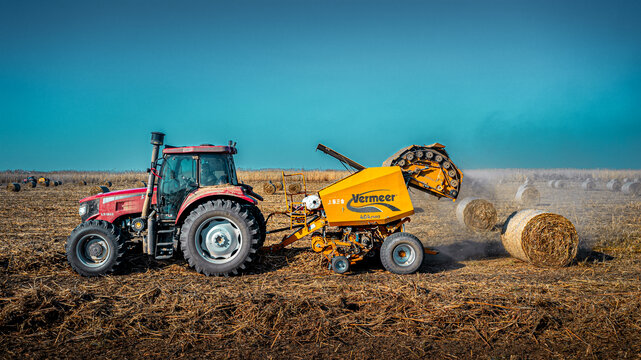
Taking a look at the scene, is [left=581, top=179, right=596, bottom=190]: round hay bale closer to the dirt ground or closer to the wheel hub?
the dirt ground

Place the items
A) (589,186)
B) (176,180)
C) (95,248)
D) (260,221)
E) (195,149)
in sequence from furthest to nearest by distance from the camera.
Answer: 1. (589,186)
2. (260,221)
3. (176,180)
4. (195,149)
5. (95,248)

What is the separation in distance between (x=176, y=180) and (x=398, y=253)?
4418 millimetres

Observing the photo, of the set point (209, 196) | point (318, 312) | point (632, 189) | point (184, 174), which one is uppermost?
point (632, 189)

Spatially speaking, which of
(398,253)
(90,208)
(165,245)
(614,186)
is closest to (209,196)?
(165,245)

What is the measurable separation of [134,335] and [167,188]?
343 centimetres

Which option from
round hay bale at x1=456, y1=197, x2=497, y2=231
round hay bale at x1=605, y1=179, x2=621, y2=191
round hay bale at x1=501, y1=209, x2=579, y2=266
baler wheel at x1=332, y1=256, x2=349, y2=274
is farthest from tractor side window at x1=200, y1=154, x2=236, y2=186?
round hay bale at x1=605, y1=179, x2=621, y2=191

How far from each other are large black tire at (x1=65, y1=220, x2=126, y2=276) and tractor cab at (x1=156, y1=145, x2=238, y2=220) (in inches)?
36.6

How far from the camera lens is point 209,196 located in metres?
6.93

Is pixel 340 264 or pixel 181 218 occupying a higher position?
pixel 181 218

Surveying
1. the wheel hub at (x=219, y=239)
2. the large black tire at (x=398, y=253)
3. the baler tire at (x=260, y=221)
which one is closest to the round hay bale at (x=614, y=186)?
the large black tire at (x=398, y=253)

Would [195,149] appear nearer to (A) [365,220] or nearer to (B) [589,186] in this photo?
(A) [365,220]

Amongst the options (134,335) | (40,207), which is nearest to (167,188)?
(134,335)

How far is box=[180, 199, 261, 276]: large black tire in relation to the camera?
21.7 feet

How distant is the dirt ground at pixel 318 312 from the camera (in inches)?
161
